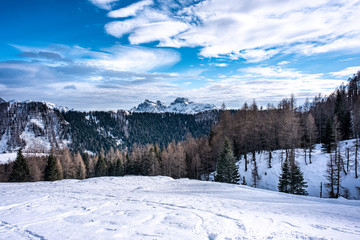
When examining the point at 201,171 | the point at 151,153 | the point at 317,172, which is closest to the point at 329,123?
the point at 317,172

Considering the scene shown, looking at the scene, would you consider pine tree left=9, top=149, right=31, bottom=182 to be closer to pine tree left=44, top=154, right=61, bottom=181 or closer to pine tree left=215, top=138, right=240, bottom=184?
pine tree left=44, top=154, right=61, bottom=181

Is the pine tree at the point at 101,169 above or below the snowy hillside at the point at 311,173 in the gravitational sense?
below

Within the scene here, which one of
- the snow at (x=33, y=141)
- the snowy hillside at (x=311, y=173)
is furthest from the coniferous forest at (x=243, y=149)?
the snow at (x=33, y=141)

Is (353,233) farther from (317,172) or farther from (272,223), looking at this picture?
(317,172)

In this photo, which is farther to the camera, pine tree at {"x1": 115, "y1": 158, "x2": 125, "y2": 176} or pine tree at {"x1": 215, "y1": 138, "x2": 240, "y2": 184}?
pine tree at {"x1": 115, "y1": 158, "x2": 125, "y2": 176}

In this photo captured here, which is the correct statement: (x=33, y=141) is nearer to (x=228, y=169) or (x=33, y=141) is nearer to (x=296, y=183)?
(x=228, y=169)

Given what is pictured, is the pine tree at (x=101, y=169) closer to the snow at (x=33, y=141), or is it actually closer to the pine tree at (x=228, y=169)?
the pine tree at (x=228, y=169)

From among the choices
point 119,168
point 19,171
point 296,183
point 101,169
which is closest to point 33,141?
point 101,169

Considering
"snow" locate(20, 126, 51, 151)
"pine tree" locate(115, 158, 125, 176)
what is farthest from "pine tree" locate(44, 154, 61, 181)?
"snow" locate(20, 126, 51, 151)

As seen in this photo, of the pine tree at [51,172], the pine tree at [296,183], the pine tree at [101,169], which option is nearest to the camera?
the pine tree at [296,183]

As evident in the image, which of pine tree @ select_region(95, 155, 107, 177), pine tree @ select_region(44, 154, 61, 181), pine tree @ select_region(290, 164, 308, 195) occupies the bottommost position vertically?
pine tree @ select_region(95, 155, 107, 177)

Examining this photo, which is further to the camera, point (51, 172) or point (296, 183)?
point (51, 172)

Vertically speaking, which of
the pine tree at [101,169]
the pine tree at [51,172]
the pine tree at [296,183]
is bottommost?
the pine tree at [101,169]

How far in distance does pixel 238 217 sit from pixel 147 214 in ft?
16.3
